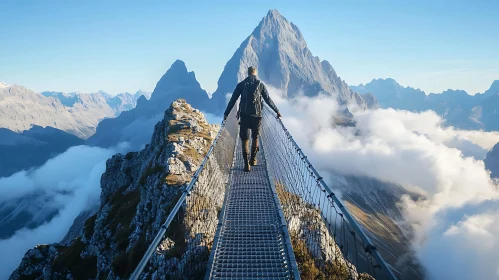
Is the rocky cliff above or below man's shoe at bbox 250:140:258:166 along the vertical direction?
below

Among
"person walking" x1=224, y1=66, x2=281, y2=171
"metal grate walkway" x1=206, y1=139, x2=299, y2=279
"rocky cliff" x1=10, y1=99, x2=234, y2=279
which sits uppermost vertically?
"person walking" x1=224, y1=66, x2=281, y2=171

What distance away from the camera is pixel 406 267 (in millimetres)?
176875

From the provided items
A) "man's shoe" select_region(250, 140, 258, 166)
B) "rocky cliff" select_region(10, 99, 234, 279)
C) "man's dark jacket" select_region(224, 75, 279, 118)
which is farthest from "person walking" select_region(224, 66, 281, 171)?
"rocky cliff" select_region(10, 99, 234, 279)

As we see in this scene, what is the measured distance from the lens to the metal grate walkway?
6.30 meters

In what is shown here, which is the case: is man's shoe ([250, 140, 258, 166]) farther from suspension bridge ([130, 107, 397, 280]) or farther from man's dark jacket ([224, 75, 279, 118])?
man's dark jacket ([224, 75, 279, 118])

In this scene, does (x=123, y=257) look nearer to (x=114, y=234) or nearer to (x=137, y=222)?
(x=137, y=222)

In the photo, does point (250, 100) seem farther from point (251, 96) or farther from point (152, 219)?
point (152, 219)

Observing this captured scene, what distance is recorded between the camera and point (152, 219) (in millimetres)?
18328

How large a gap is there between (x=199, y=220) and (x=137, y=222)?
821 cm

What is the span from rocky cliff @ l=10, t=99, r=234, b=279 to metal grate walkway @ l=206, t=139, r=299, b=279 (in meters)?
1.84

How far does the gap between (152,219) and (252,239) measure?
12.9 m

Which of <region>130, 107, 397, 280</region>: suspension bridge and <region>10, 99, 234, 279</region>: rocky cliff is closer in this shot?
<region>130, 107, 397, 280</region>: suspension bridge

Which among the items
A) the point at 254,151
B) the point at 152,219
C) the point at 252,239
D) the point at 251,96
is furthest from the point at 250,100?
the point at 152,219

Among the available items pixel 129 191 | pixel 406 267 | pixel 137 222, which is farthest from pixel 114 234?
pixel 406 267
